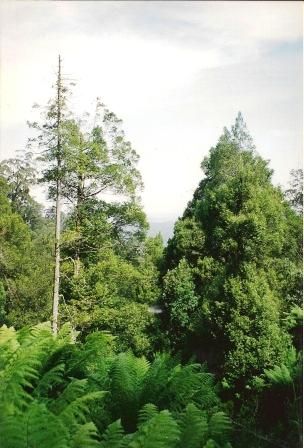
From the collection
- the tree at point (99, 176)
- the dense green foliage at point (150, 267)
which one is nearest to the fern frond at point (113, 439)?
the dense green foliage at point (150, 267)

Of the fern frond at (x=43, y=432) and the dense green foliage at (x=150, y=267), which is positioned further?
the dense green foliage at (x=150, y=267)

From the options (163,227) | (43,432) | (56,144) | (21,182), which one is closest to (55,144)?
(56,144)

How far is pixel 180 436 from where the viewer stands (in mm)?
2664

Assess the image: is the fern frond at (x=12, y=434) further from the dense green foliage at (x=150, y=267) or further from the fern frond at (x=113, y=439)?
the dense green foliage at (x=150, y=267)

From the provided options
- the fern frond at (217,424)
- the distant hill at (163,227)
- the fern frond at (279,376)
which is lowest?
the fern frond at (279,376)

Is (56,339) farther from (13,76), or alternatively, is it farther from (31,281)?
(31,281)

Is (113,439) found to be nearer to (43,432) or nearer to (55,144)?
(43,432)

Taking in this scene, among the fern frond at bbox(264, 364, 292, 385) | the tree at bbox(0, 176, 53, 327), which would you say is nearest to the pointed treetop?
the fern frond at bbox(264, 364, 292, 385)

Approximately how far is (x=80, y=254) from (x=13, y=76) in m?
3.82

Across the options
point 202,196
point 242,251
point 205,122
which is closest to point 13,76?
point 205,122

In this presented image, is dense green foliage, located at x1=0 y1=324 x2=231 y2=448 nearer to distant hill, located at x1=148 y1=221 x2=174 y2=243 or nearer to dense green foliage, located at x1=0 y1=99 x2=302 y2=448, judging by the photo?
dense green foliage, located at x1=0 y1=99 x2=302 y2=448

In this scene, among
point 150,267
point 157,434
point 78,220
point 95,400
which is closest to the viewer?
point 157,434

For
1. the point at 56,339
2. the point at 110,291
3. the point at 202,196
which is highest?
the point at 202,196

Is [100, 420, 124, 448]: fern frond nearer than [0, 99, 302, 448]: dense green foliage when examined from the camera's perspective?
Yes
